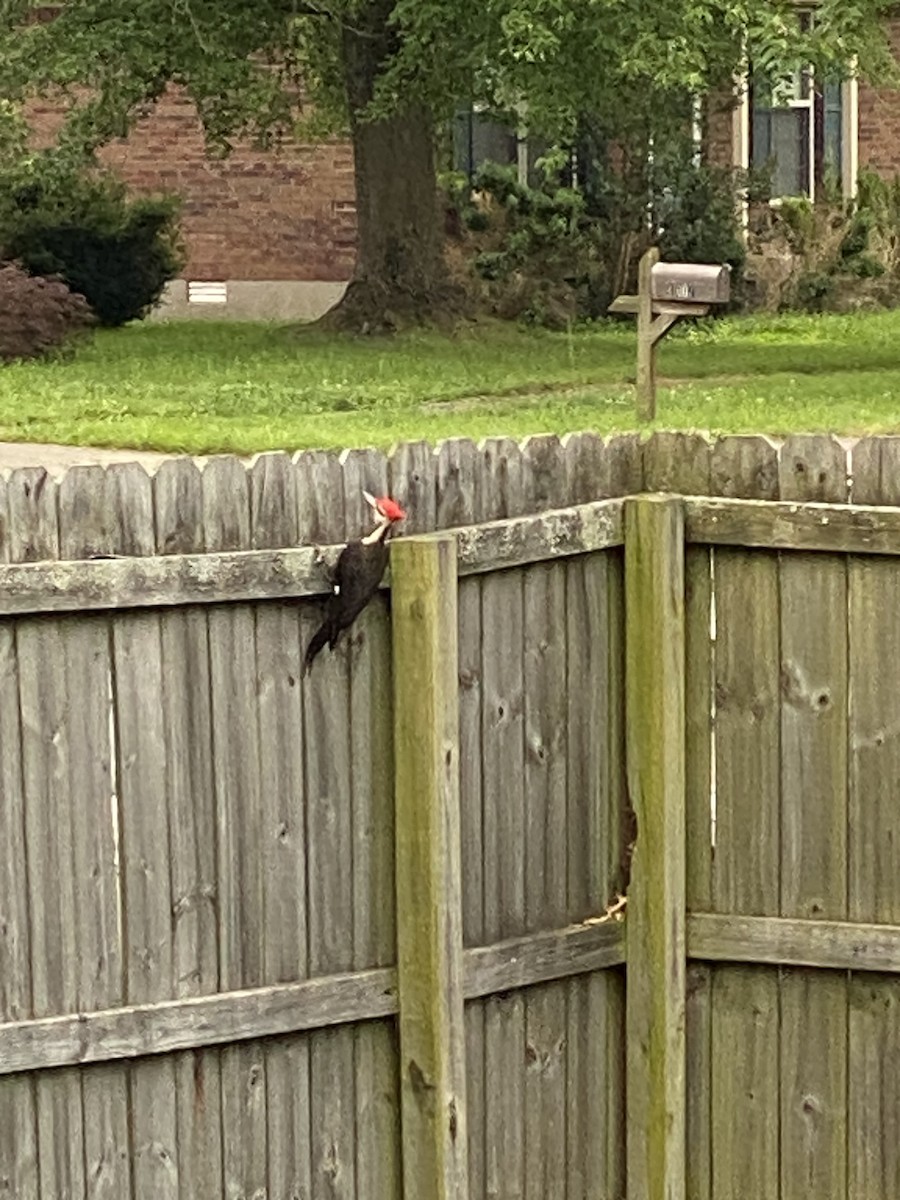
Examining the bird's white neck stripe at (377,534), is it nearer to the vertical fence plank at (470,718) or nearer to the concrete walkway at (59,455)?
the vertical fence plank at (470,718)

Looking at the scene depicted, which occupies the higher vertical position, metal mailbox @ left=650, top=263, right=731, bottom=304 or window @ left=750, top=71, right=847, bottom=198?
window @ left=750, top=71, right=847, bottom=198

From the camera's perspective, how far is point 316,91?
88.9ft

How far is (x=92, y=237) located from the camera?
1072 inches

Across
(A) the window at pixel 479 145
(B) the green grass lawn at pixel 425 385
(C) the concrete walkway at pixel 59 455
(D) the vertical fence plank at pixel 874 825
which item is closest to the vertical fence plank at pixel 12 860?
(D) the vertical fence plank at pixel 874 825

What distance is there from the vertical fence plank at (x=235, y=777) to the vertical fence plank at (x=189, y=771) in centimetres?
2

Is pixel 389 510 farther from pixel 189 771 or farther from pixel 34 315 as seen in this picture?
pixel 34 315

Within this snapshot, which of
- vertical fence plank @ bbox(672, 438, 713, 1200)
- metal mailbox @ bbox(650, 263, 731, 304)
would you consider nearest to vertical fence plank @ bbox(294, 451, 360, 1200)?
vertical fence plank @ bbox(672, 438, 713, 1200)

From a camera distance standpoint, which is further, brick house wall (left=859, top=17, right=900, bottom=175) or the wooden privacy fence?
brick house wall (left=859, top=17, right=900, bottom=175)

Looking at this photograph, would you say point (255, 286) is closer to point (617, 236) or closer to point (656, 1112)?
point (617, 236)

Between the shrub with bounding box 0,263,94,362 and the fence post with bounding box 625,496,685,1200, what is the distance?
16.9 meters

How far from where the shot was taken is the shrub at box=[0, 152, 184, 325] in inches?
1061

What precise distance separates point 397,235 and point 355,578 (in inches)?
812

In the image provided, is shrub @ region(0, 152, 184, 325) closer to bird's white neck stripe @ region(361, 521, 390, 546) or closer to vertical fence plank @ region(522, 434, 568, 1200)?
vertical fence plank @ region(522, 434, 568, 1200)

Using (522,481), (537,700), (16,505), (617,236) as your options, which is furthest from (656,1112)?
(617,236)
